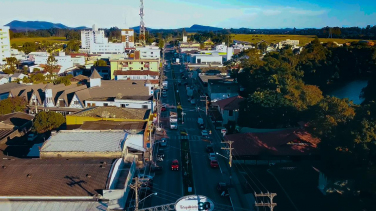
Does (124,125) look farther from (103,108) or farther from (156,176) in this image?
(156,176)

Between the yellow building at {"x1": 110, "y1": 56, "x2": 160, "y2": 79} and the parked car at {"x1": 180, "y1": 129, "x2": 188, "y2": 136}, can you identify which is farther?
the yellow building at {"x1": 110, "y1": 56, "x2": 160, "y2": 79}

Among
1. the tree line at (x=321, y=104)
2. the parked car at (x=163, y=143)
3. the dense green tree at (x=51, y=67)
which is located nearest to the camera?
the tree line at (x=321, y=104)

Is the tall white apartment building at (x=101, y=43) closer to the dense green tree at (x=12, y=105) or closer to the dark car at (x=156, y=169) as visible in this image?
the dense green tree at (x=12, y=105)

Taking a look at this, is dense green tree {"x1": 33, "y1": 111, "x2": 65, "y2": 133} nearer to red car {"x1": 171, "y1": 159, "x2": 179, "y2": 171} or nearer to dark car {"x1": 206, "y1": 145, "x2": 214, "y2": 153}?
red car {"x1": 171, "y1": 159, "x2": 179, "y2": 171}

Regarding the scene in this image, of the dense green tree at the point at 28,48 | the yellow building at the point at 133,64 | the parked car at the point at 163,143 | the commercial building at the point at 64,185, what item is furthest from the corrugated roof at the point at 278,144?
the dense green tree at the point at 28,48

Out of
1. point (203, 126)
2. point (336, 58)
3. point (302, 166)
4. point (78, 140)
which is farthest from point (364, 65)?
point (78, 140)

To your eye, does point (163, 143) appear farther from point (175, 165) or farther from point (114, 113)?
point (175, 165)

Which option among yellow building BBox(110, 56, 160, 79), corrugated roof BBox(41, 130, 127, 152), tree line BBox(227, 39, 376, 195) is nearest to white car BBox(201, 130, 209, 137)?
tree line BBox(227, 39, 376, 195)
